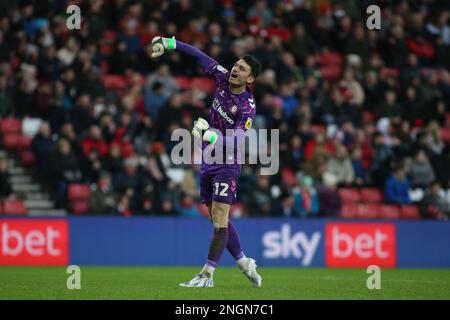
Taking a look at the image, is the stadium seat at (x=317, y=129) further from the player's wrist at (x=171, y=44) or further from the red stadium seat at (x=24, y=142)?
the player's wrist at (x=171, y=44)

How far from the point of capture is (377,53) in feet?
87.4

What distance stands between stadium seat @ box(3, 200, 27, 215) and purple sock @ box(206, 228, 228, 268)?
871 cm

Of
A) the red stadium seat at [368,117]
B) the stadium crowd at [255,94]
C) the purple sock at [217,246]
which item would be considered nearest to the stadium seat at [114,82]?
the stadium crowd at [255,94]

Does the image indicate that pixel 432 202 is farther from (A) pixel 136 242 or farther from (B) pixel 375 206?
(A) pixel 136 242

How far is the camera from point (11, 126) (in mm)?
21219

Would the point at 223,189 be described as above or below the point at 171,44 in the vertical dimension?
below

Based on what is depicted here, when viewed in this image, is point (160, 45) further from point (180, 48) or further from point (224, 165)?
point (224, 165)

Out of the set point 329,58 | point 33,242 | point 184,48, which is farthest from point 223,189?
point 329,58

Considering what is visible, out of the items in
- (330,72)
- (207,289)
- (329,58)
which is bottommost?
(207,289)

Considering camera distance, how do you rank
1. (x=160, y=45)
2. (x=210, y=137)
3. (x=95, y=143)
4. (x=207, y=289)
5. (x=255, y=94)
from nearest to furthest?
(x=210, y=137)
(x=207, y=289)
(x=160, y=45)
(x=95, y=143)
(x=255, y=94)

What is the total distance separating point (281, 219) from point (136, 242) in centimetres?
315

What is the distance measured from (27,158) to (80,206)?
186 cm

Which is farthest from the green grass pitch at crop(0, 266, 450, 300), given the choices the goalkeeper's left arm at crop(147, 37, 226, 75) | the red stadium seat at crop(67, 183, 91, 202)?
the red stadium seat at crop(67, 183, 91, 202)
